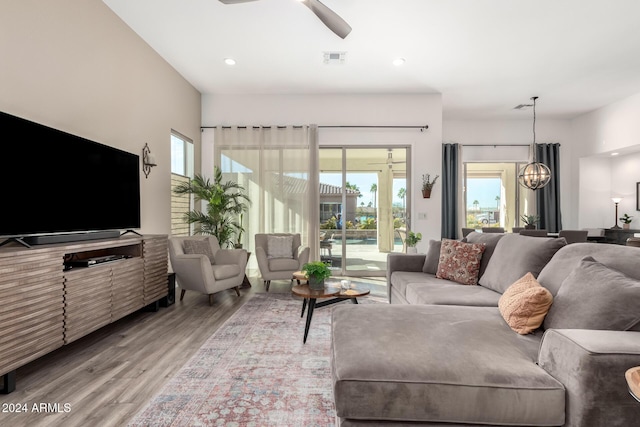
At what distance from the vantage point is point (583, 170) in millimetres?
6547

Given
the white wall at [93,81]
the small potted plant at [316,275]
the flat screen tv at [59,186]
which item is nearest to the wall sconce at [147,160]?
the white wall at [93,81]

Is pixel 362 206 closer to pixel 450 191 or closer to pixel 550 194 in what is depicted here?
pixel 450 191

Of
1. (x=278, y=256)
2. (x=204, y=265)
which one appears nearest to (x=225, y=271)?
(x=204, y=265)

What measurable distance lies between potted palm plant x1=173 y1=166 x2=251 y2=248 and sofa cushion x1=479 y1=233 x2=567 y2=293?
349 cm

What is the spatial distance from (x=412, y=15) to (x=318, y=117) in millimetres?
2469

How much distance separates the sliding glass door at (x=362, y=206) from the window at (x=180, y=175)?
82.7 inches

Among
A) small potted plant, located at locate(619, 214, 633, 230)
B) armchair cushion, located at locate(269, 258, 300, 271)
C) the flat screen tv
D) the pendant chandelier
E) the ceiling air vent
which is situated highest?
the ceiling air vent

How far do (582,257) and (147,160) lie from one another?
162 inches

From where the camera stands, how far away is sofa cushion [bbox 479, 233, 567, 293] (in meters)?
2.30

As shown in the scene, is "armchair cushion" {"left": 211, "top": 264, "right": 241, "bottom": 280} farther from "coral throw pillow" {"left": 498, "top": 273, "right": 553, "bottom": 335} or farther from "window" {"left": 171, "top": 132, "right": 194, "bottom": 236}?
"coral throw pillow" {"left": 498, "top": 273, "right": 553, "bottom": 335}

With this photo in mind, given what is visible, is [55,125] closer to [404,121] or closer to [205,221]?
[205,221]

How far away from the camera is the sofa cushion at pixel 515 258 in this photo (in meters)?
2.30

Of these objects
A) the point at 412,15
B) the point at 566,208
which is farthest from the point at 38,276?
the point at 566,208

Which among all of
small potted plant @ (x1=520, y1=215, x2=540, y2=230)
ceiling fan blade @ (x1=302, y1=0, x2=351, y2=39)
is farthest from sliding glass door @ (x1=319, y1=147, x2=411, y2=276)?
ceiling fan blade @ (x1=302, y1=0, x2=351, y2=39)
